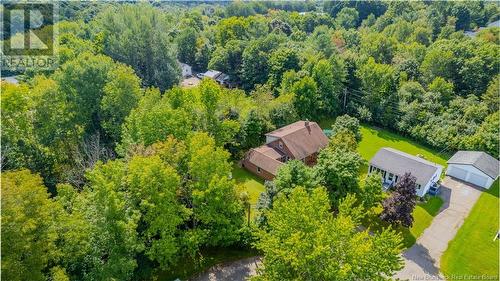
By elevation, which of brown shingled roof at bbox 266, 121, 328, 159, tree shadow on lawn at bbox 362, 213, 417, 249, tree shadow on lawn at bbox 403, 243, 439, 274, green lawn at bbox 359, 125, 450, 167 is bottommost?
tree shadow on lawn at bbox 403, 243, 439, 274

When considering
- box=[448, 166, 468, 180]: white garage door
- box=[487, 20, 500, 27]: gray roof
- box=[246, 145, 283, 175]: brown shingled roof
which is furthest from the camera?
box=[487, 20, 500, 27]: gray roof

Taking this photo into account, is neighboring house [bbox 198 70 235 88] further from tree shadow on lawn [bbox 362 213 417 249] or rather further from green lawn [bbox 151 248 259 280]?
green lawn [bbox 151 248 259 280]

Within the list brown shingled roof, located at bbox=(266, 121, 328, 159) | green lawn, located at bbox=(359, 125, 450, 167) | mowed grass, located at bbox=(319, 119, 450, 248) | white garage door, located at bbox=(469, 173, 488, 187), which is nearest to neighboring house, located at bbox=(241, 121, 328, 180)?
brown shingled roof, located at bbox=(266, 121, 328, 159)

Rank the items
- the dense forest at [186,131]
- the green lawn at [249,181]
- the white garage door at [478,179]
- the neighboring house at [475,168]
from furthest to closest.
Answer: the white garage door at [478,179] < the neighboring house at [475,168] < the green lawn at [249,181] < the dense forest at [186,131]

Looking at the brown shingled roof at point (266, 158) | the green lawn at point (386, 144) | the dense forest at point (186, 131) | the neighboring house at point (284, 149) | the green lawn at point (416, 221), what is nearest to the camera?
the dense forest at point (186, 131)

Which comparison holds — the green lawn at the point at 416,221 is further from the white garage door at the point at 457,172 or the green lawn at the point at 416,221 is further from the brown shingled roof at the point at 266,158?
the brown shingled roof at the point at 266,158

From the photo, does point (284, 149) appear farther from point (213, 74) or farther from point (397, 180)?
point (213, 74)

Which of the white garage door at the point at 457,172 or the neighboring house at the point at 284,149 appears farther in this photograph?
the white garage door at the point at 457,172

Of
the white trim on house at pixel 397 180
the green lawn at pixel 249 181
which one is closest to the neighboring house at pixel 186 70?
the green lawn at pixel 249 181
